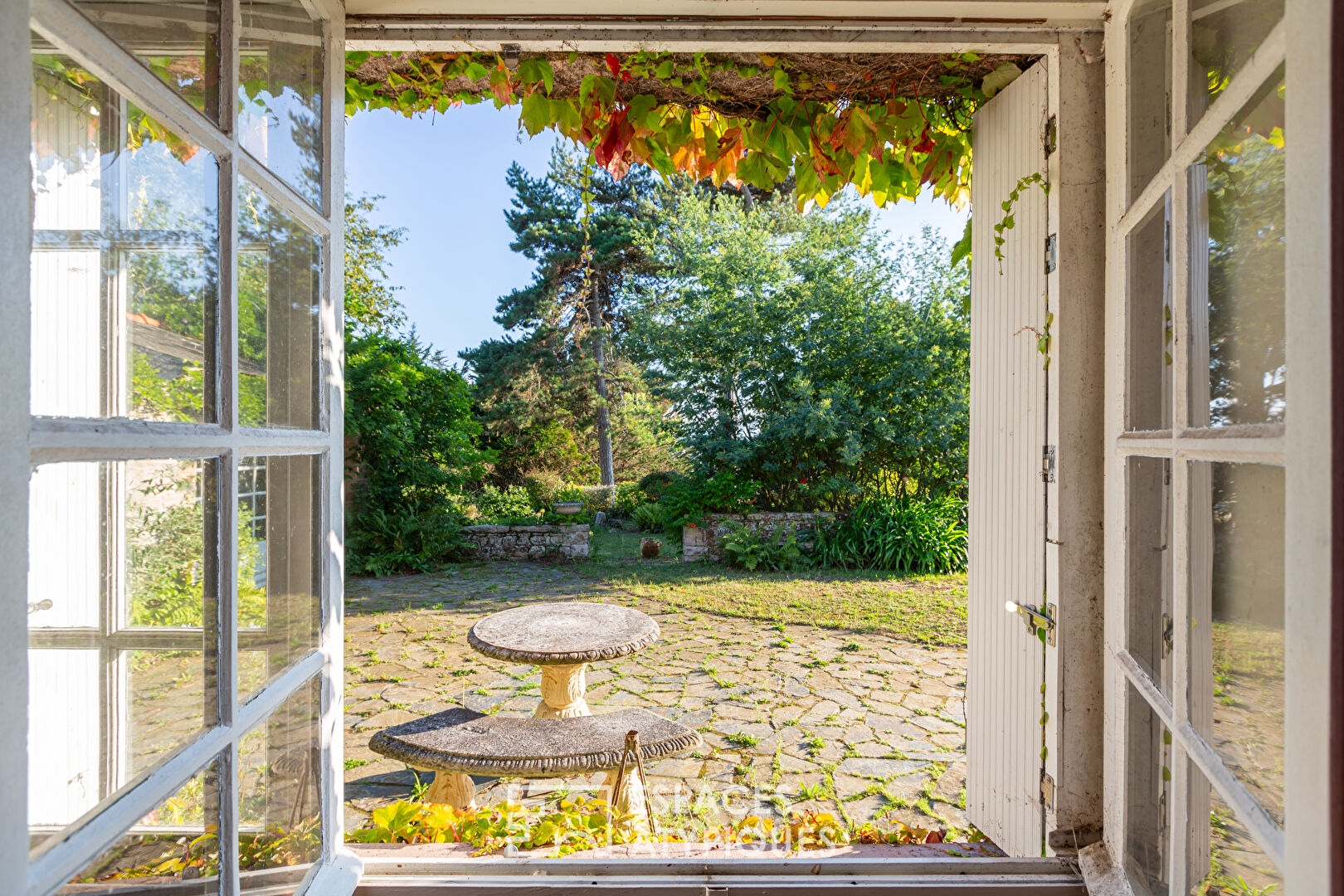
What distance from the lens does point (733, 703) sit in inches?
165

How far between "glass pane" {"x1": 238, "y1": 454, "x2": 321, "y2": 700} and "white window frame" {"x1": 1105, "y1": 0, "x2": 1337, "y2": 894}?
4.16ft

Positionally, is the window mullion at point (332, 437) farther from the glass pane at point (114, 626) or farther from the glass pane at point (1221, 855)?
the glass pane at point (1221, 855)

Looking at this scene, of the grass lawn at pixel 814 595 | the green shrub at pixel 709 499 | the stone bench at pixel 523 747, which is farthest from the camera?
the green shrub at pixel 709 499

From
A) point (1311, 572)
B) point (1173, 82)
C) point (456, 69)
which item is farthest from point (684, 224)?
point (1311, 572)

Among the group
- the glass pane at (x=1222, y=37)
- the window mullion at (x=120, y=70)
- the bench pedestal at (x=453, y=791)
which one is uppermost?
the glass pane at (x=1222, y=37)

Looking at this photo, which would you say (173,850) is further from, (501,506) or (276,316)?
(501,506)

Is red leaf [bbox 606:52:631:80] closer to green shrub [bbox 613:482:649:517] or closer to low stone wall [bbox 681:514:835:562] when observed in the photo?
low stone wall [bbox 681:514:835:562]

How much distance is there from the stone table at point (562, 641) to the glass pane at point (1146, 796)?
2.08 m

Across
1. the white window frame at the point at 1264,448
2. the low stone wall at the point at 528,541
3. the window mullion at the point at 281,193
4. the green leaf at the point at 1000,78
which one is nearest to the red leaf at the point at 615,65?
the window mullion at the point at 281,193

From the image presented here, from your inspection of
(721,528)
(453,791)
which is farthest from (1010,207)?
(721,528)

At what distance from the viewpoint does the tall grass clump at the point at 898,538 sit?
7973mm

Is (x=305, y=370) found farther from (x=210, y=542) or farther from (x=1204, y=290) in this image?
(x=1204, y=290)

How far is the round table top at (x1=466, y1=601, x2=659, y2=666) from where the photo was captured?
298 cm

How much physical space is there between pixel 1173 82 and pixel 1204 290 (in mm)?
385
